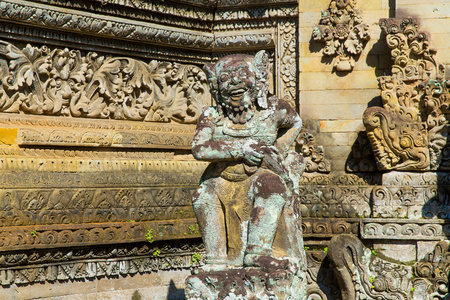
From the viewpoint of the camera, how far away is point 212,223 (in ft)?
19.7

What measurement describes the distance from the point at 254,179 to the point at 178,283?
3033 mm

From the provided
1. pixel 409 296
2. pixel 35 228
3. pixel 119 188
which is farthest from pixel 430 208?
pixel 35 228

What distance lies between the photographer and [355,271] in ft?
27.0

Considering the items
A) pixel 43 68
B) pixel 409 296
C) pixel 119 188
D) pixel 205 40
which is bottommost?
pixel 409 296

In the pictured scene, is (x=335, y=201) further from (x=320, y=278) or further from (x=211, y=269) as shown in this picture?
(x=211, y=269)

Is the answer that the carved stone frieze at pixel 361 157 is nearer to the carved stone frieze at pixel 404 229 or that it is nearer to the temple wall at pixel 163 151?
the temple wall at pixel 163 151

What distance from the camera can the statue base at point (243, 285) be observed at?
5574mm

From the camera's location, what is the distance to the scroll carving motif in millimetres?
7777

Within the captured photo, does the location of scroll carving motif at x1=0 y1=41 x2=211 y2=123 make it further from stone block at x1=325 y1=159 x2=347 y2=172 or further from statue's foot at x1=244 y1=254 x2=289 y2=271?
statue's foot at x1=244 y1=254 x2=289 y2=271

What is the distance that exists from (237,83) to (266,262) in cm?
163

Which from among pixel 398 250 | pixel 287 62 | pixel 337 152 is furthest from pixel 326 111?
pixel 398 250

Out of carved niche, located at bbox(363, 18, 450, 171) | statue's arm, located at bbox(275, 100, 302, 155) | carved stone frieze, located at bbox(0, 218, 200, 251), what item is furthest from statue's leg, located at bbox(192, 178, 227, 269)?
carved niche, located at bbox(363, 18, 450, 171)

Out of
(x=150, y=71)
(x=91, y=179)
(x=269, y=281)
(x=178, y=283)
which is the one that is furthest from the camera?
(x=150, y=71)

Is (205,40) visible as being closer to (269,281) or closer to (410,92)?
(410,92)
